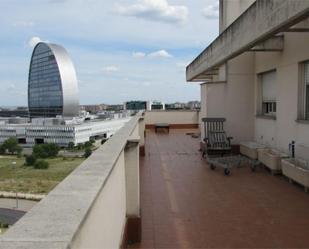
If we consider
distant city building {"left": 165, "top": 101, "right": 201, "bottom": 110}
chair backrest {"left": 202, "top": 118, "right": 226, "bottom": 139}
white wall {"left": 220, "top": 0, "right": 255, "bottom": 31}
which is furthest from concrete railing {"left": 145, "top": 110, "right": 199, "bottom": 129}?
chair backrest {"left": 202, "top": 118, "right": 226, "bottom": 139}

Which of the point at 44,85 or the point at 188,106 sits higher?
the point at 44,85

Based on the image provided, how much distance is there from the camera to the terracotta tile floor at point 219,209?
509cm

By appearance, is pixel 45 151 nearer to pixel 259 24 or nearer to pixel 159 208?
pixel 259 24

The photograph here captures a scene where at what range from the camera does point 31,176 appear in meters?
67.8

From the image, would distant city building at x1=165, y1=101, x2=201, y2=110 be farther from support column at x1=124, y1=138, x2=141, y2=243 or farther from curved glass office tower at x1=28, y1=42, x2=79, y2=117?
curved glass office tower at x1=28, y1=42, x2=79, y2=117

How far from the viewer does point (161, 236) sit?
17.1 ft

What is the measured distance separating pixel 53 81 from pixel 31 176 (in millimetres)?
83680

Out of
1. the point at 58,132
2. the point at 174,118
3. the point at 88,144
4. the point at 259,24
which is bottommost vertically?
the point at 88,144

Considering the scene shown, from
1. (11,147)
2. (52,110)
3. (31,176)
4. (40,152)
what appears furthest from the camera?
(52,110)

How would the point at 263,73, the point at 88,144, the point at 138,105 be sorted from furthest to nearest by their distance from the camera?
the point at 88,144 < the point at 138,105 < the point at 263,73

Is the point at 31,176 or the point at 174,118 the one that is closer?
the point at 174,118

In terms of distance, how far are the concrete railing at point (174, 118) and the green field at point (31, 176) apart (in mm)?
28351

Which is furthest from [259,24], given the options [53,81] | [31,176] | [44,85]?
[44,85]

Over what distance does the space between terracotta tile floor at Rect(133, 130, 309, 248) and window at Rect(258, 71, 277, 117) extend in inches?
84.4
